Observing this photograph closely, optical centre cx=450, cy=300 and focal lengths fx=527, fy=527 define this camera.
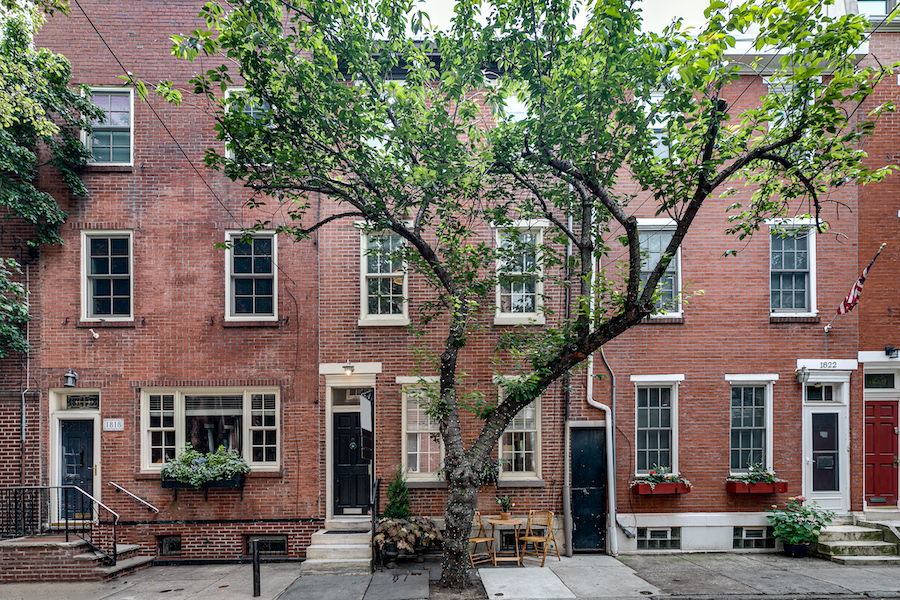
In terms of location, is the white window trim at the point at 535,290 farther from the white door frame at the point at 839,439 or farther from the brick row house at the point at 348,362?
the white door frame at the point at 839,439

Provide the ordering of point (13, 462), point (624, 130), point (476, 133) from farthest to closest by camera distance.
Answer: point (13, 462) → point (476, 133) → point (624, 130)

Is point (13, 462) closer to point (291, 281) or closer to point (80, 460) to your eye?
point (80, 460)

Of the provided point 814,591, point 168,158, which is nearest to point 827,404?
point 814,591

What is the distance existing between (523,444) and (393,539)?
3.14 metres

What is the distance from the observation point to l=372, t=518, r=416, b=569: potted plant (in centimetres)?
929

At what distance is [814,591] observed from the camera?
8.20 metres

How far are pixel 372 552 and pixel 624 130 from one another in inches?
320

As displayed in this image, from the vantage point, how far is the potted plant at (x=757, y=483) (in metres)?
10.3

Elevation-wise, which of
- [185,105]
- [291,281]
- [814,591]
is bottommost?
[814,591]

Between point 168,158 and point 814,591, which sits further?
point 168,158

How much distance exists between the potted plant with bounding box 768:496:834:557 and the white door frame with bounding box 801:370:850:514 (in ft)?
1.58

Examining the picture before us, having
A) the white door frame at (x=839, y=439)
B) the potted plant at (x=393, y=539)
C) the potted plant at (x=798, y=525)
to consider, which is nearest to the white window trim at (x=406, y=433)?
the potted plant at (x=393, y=539)

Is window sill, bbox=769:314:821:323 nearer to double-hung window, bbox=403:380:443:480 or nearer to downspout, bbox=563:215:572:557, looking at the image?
downspout, bbox=563:215:572:557

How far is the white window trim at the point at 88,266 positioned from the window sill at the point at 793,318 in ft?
42.6
